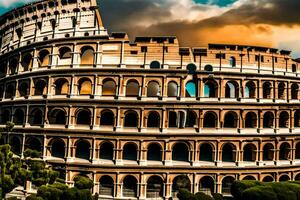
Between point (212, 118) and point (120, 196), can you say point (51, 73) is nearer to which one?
point (120, 196)

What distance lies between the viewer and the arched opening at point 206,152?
2997 centimetres

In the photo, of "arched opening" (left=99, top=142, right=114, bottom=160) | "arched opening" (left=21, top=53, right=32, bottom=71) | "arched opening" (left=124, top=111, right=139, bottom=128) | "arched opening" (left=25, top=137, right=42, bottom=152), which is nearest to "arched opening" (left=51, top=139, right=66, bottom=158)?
"arched opening" (left=25, top=137, right=42, bottom=152)

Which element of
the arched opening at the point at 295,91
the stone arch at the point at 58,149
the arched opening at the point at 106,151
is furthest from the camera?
the arched opening at the point at 295,91

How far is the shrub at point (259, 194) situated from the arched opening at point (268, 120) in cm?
946

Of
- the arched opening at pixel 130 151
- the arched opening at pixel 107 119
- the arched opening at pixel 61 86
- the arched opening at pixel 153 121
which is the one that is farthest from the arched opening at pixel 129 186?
the arched opening at pixel 61 86

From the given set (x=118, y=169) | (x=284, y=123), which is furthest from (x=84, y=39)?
(x=284, y=123)

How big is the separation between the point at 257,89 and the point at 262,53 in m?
4.02

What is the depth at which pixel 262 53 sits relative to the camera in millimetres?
31594

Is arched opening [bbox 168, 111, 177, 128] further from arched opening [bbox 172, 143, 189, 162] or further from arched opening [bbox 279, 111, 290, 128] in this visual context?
arched opening [bbox 279, 111, 290, 128]

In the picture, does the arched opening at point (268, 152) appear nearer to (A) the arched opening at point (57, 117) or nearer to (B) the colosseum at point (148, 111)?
(B) the colosseum at point (148, 111)

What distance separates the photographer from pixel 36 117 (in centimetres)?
3203

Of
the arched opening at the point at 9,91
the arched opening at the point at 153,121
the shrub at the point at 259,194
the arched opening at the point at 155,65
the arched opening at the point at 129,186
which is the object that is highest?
the arched opening at the point at 155,65

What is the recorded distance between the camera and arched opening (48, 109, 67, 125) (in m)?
30.0

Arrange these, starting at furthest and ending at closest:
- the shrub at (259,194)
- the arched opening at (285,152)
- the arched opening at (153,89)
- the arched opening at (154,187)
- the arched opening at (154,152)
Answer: the arched opening at (285,152)
the arched opening at (153,89)
the arched opening at (154,152)
the arched opening at (154,187)
the shrub at (259,194)
